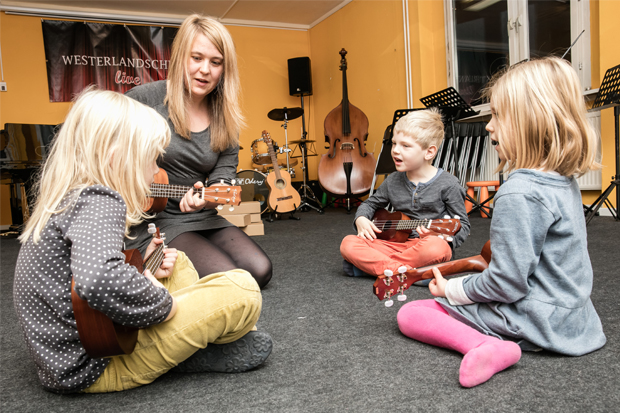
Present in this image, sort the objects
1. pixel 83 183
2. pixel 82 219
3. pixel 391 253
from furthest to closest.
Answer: pixel 391 253 → pixel 83 183 → pixel 82 219

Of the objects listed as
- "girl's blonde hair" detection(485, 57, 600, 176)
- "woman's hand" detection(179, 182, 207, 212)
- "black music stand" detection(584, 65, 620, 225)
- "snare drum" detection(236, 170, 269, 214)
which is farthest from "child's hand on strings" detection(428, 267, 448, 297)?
"snare drum" detection(236, 170, 269, 214)

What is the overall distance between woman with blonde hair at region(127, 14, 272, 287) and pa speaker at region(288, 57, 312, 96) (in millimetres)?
4492

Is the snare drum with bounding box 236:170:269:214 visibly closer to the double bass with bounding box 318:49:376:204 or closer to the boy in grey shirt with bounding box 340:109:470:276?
the double bass with bounding box 318:49:376:204

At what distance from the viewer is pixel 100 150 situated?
94cm

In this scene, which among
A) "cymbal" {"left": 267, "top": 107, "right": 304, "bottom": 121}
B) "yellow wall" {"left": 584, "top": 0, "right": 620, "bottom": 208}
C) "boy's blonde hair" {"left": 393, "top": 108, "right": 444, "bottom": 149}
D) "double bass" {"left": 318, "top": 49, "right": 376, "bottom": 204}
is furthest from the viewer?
"cymbal" {"left": 267, "top": 107, "right": 304, "bottom": 121}

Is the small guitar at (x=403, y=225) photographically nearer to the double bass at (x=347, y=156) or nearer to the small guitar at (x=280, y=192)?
the small guitar at (x=280, y=192)

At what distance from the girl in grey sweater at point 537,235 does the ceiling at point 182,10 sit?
17.2ft

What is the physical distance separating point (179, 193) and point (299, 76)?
4.81 m

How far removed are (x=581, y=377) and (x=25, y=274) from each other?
3.76 ft

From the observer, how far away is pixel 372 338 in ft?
4.22

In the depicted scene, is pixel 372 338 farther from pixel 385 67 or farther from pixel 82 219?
pixel 385 67

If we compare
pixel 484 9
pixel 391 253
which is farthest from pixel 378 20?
pixel 391 253

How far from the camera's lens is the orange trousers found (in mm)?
1839

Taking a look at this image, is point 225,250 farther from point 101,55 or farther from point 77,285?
point 101,55
